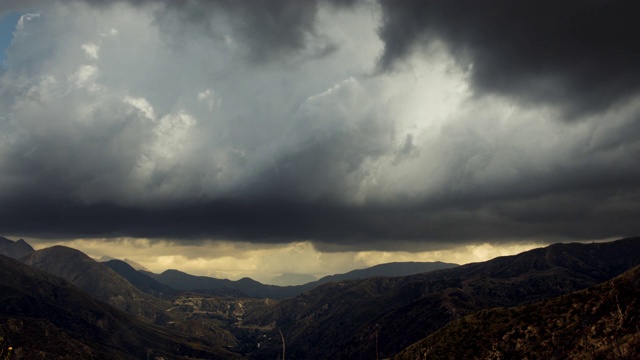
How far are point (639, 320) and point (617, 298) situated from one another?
21496mm

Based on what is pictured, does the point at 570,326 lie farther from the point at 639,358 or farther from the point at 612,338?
the point at 639,358

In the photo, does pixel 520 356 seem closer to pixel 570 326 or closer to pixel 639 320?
pixel 570 326

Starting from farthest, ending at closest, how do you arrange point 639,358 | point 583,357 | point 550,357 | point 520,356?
point 520,356, point 550,357, point 583,357, point 639,358

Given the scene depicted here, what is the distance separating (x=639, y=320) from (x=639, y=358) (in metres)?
32.5

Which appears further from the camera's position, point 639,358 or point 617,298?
point 617,298

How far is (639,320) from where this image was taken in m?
172

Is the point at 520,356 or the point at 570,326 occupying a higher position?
the point at 570,326

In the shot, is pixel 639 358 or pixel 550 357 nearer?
pixel 639 358

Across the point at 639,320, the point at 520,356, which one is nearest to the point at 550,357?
the point at 520,356

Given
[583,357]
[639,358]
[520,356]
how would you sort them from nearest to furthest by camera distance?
[639,358]
[583,357]
[520,356]

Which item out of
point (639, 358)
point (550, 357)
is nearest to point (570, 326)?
point (550, 357)

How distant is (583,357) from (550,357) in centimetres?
1937

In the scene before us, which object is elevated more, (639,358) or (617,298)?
(617,298)

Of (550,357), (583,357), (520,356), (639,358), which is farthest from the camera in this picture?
(520,356)
